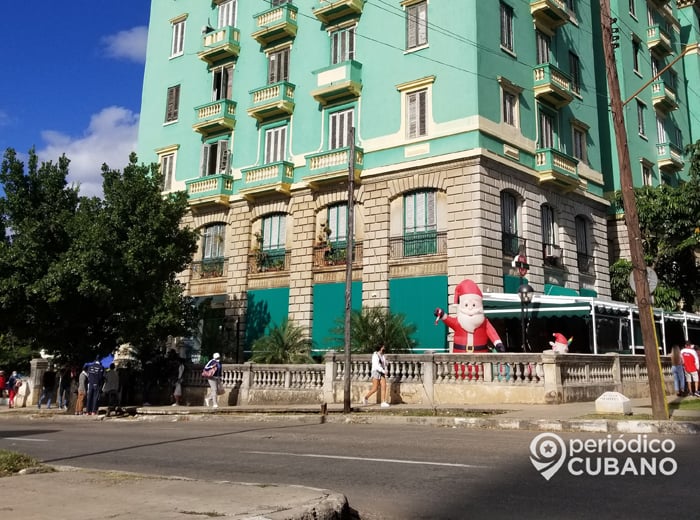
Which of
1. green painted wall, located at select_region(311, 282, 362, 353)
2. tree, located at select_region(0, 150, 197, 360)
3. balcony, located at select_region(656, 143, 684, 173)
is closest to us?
tree, located at select_region(0, 150, 197, 360)

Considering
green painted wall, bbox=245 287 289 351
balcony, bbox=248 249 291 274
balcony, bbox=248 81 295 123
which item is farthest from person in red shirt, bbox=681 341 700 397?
Answer: balcony, bbox=248 81 295 123

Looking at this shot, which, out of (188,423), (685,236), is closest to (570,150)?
(685,236)

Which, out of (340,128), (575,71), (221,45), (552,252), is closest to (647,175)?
(575,71)

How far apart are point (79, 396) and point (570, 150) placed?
73.0ft

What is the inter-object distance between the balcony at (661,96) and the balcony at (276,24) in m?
20.2

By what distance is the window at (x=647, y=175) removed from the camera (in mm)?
33969

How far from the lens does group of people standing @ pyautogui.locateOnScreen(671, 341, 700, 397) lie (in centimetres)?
1967

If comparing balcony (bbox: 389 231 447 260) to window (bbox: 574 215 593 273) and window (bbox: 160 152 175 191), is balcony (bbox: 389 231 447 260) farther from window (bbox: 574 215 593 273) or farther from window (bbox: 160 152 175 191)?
window (bbox: 160 152 175 191)

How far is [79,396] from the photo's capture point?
22109 millimetres

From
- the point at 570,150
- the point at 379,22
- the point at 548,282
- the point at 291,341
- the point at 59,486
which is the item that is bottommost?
the point at 59,486

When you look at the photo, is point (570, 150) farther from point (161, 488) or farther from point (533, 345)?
point (161, 488)

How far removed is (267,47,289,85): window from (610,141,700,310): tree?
16.5m

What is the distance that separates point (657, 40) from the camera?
→ 3600 centimetres

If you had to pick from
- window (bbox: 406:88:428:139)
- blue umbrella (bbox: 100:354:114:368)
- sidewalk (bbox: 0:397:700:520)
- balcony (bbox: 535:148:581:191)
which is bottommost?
sidewalk (bbox: 0:397:700:520)
